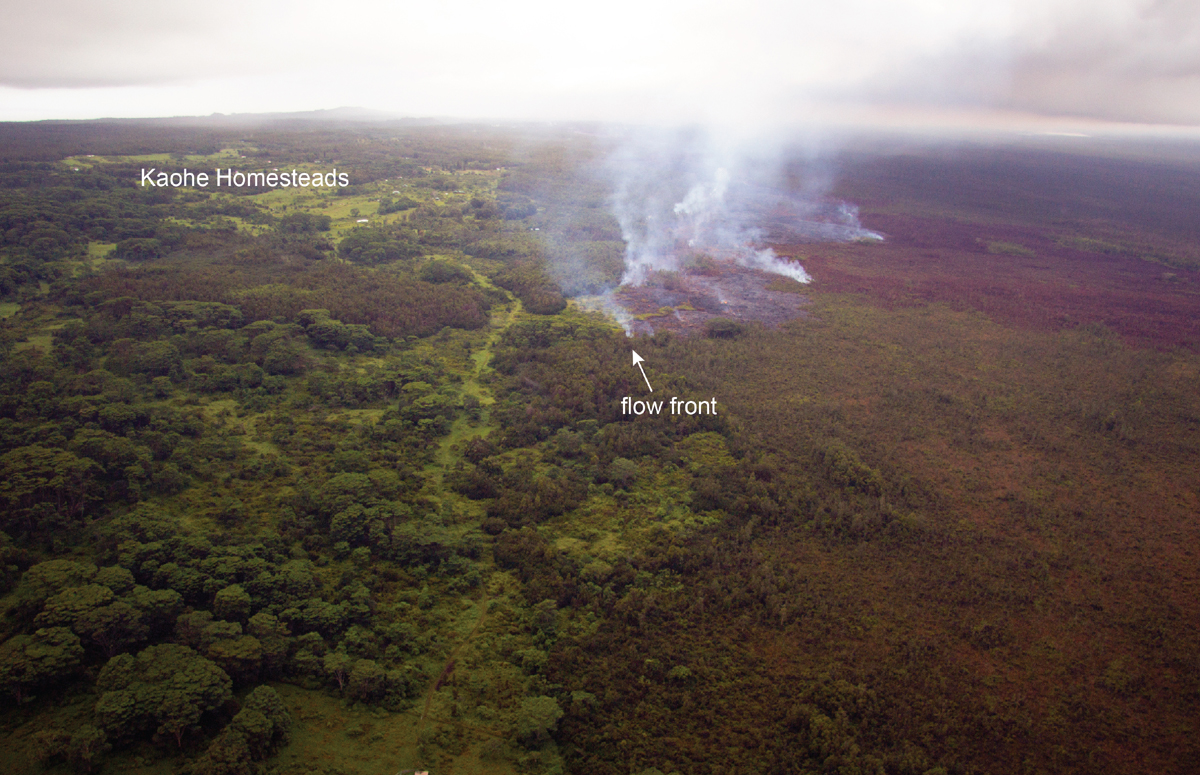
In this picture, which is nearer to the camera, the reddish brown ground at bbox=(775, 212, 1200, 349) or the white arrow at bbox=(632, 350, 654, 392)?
the white arrow at bbox=(632, 350, 654, 392)

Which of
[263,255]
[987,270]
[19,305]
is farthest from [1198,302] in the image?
[19,305]

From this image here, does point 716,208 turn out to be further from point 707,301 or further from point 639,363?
point 639,363

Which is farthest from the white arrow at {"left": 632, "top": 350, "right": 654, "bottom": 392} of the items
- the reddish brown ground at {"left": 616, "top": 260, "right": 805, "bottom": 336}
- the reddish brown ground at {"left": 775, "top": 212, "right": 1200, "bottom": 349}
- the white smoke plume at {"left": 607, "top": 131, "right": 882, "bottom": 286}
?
the reddish brown ground at {"left": 775, "top": 212, "right": 1200, "bottom": 349}

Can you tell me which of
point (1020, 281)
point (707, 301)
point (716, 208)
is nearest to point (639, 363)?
point (707, 301)

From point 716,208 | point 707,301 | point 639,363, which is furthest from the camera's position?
point 716,208

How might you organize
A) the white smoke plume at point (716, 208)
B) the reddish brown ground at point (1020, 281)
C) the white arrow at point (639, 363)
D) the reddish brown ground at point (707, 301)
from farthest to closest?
the white smoke plume at point (716, 208) → the reddish brown ground at point (1020, 281) → the reddish brown ground at point (707, 301) → the white arrow at point (639, 363)

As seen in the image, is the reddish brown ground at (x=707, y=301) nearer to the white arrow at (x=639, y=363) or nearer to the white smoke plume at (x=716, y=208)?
the white smoke plume at (x=716, y=208)

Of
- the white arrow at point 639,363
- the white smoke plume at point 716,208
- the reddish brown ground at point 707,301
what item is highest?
the white smoke plume at point 716,208

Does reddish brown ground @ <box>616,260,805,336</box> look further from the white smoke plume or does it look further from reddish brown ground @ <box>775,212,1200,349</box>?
reddish brown ground @ <box>775,212,1200,349</box>

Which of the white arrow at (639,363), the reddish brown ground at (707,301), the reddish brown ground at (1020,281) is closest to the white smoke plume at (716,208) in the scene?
the reddish brown ground at (707,301)
